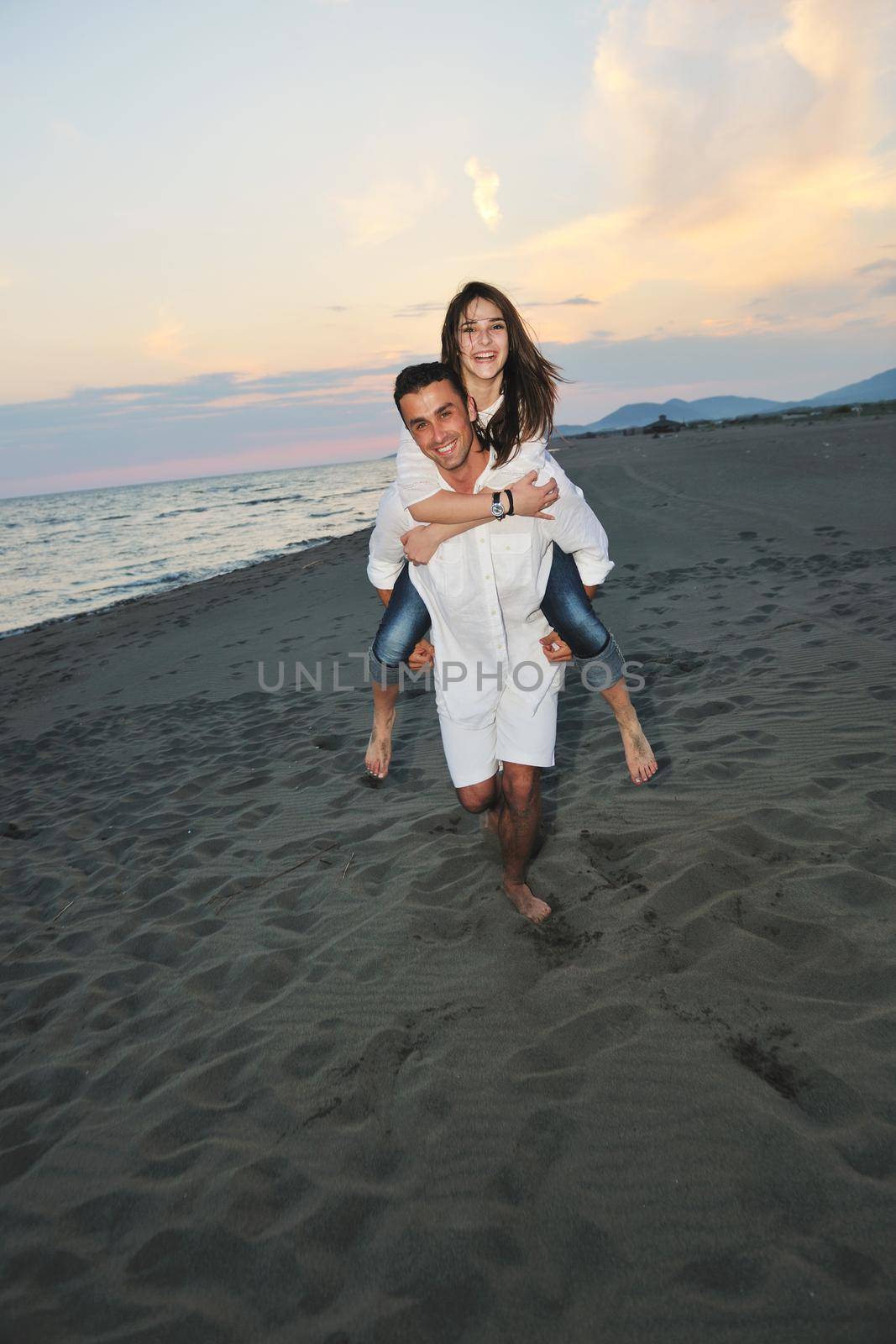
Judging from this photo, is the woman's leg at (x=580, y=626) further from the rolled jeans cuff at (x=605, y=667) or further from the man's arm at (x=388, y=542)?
the man's arm at (x=388, y=542)

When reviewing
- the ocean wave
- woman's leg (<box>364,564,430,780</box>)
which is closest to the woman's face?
woman's leg (<box>364,564,430,780</box>)

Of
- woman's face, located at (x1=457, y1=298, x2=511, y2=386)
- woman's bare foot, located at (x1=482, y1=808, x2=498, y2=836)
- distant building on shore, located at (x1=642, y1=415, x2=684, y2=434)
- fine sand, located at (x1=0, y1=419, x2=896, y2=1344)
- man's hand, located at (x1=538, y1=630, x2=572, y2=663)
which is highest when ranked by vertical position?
distant building on shore, located at (x1=642, y1=415, x2=684, y2=434)

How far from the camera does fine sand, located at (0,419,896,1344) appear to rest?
6.55ft

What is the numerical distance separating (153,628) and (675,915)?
460 inches

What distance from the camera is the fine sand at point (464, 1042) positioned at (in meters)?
2.00

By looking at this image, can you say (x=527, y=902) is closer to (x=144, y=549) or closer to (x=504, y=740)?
(x=504, y=740)

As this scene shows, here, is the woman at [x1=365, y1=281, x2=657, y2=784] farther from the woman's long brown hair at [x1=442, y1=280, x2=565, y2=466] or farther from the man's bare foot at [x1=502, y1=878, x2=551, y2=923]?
the man's bare foot at [x1=502, y1=878, x2=551, y2=923]

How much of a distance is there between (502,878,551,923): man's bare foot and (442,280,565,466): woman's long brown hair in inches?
82.1

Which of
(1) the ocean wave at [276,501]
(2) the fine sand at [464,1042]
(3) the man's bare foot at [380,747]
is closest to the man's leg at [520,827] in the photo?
(2) the fine sand at [464,1042]

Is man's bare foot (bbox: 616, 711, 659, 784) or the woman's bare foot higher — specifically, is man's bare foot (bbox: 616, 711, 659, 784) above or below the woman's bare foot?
above

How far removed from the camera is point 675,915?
3320mm

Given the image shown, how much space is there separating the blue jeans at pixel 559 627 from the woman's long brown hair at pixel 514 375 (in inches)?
21.3

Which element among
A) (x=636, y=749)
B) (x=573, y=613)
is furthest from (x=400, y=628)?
(x=636, y=749)

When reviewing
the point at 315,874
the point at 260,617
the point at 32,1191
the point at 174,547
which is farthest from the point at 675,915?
the point at 174,547
